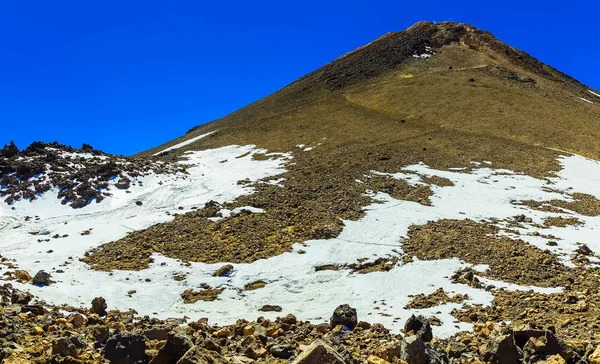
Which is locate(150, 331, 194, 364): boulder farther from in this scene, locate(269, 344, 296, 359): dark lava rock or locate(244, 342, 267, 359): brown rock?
locate(269, 344, 296, 359): dark lava rock

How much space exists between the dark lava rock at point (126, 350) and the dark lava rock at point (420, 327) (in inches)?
148

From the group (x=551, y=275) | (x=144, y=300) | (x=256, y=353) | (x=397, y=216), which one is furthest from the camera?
(x=397, y=216)

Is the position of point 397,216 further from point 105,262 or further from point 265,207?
point 105,262

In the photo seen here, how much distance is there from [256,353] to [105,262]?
25.2 ft

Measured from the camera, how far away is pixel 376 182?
19328 millimetres

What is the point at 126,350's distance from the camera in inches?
205

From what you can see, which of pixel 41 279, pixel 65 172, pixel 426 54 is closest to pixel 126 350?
pixel 41 279

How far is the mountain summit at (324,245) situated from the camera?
20.9 feet

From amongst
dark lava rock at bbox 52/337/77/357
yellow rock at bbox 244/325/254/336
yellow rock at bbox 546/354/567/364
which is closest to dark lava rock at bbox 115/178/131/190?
yellow rock at bbox 244/325/254/336

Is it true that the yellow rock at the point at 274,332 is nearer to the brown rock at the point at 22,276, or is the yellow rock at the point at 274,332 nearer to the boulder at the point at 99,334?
the boulder at the point at 99,334

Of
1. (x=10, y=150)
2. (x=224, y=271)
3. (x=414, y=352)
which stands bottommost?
(x=414, y=352)

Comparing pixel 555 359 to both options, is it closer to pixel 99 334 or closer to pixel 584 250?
pixel 99 334

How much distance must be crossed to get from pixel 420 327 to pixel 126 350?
4119mm

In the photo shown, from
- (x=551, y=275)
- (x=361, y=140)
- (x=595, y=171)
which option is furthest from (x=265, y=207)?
(x=595, y=171)
